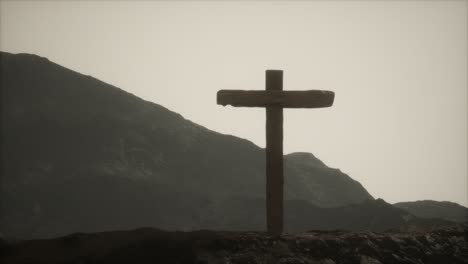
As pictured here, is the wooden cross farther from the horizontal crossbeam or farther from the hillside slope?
the hillside slope

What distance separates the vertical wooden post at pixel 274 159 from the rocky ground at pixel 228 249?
0.43 meters

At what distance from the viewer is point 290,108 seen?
8539 millimetres

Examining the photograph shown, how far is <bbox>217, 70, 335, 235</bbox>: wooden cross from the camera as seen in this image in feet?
27.4

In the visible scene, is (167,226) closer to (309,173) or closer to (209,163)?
(209,163)

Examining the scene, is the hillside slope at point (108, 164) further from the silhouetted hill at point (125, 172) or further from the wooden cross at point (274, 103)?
the wooden cross at point (274, 103)

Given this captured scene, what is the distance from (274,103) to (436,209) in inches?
2739

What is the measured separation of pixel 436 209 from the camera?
235 ft

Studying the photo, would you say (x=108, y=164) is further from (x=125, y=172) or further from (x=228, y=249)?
(x=228, y=249)

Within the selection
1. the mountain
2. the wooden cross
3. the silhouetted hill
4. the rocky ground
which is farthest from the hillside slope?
the wooden cross

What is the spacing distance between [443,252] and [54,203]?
53963 millimetres

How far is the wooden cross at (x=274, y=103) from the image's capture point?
8352 mm

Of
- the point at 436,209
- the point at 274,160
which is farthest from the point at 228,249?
the point at 436,209

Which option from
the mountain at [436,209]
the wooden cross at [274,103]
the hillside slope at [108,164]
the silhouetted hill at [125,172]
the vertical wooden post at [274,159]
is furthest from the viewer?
the mountain at [436,209]

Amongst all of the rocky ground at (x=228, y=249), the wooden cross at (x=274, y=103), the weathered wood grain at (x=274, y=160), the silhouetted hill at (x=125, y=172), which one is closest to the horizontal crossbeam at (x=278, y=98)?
the wooden cross at (x=274, y=103)
